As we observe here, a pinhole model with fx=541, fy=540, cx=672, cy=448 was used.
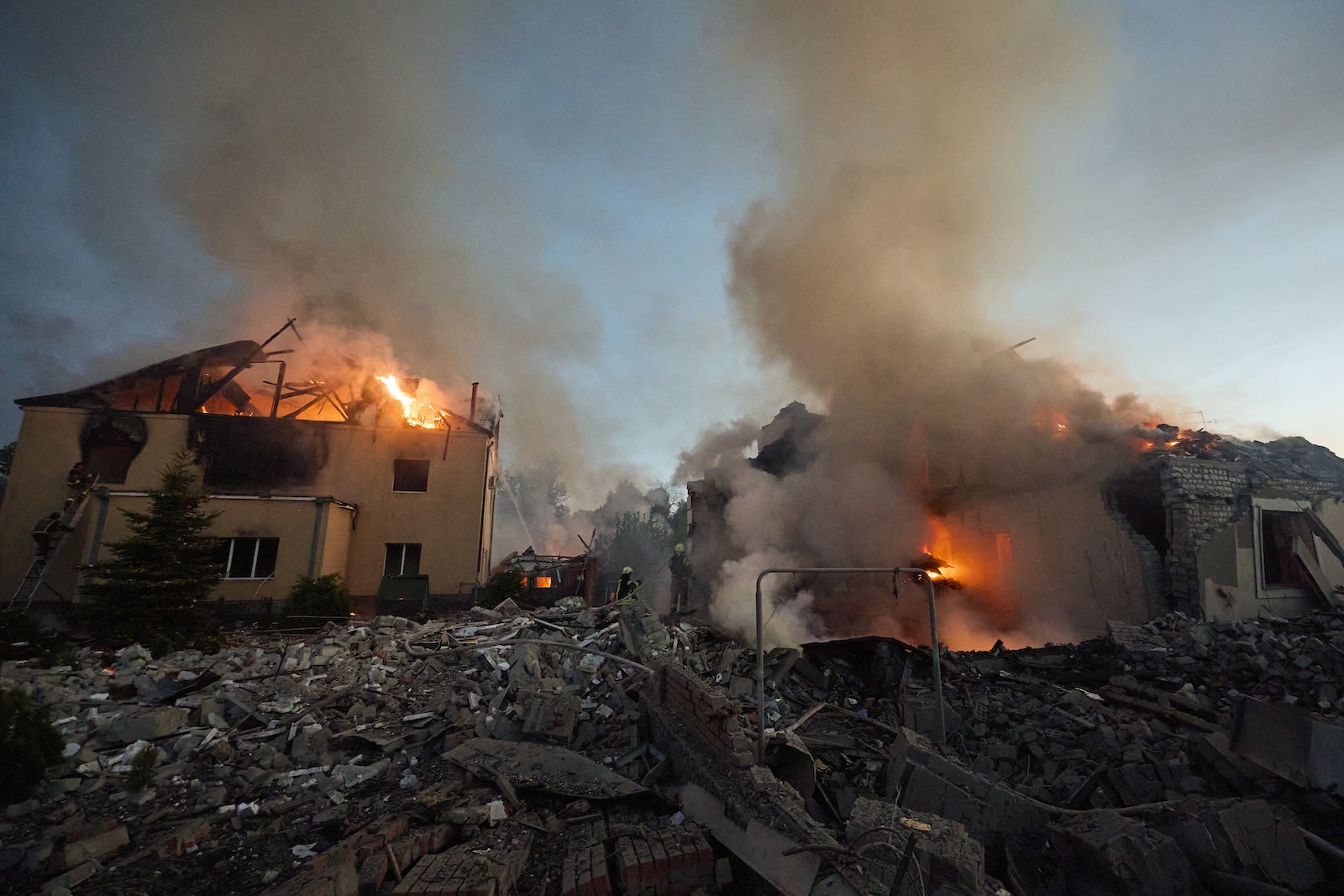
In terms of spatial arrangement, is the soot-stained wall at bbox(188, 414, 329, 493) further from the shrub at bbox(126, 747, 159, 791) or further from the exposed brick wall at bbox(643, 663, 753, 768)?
the exposed brick wall at bbox(643, 663, 753, 768)

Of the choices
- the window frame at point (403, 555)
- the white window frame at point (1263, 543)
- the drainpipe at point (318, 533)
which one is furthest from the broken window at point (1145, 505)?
the drainpipe at point (318, 533)

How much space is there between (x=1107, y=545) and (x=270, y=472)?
2448 centimetres

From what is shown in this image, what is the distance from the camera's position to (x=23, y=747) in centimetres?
544

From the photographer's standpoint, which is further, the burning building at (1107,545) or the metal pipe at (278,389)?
the metal pipe at (278,389)

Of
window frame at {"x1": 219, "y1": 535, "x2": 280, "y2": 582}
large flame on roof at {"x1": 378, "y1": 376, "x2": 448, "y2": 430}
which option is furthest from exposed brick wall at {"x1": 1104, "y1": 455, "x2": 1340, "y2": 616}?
window frame at {"x1": 219, "y1": 535, "x2": 280, "y2": 582}

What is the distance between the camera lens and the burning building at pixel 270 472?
16391 millimetres

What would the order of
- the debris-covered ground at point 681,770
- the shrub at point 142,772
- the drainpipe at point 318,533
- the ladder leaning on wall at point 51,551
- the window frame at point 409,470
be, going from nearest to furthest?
the debris-covered ground at point 681,770 < the shrub at point 142,772 < the ladder leaning on wall at point 51,551 < the drainpipe at point 318,533 < the window frame at point 409,470

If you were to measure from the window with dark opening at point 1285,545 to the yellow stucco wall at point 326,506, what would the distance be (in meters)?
22.1

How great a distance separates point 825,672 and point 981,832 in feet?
16.0

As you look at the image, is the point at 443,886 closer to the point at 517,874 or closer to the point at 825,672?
the point at 517,874

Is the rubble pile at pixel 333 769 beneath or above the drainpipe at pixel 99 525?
beneath

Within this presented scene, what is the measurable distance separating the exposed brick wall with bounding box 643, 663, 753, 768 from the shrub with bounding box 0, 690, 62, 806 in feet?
20.8

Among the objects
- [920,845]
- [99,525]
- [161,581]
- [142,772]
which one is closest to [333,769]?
[142,772]

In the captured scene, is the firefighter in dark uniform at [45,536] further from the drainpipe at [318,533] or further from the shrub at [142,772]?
the shrub at [142,772]
